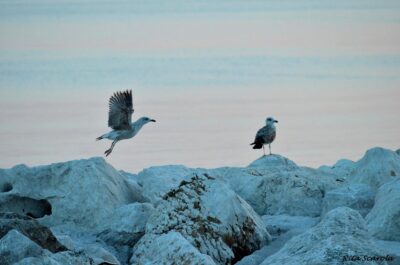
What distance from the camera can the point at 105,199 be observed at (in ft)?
Result: 41.6

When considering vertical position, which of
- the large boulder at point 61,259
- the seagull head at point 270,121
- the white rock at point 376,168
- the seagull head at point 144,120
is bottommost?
the large boulder at point 61,259

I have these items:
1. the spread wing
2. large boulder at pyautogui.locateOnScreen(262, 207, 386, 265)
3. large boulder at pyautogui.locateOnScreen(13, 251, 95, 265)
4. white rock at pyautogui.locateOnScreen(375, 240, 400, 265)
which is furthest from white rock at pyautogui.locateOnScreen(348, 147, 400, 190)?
large boulder at pyautogui.locateOnScreen(13, 251, 95, 265)

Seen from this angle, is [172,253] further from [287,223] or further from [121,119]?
[121,119]

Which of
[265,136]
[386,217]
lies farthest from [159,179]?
[265,136]

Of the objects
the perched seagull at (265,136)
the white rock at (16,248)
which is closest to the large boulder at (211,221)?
the white rock at (16,248)

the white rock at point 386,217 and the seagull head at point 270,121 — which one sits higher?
the seagull head at point 270,121

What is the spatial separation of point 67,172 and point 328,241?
197 inches

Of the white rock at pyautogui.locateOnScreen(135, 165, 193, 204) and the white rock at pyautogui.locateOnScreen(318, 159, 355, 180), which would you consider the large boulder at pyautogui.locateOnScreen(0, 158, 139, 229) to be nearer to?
the white rock at pyautogui.locateOnScreen(135, 165, 193, 204)

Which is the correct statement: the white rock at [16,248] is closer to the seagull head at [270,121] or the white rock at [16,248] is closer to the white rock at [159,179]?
the white rock at [159,179]

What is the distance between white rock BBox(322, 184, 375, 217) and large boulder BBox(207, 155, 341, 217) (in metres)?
0.66

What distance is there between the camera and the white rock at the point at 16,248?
29.6 feet

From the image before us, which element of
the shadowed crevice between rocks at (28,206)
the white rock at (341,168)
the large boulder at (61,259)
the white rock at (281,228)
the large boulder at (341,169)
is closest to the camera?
the large boulder at (61,259)

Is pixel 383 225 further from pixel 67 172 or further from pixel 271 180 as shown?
pixel 67 172

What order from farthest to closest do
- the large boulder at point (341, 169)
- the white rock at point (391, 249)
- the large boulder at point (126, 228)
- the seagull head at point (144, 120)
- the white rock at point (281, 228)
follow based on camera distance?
1. the seagull head at point (144, 120)
2. the large boulder at point (341, 169)
3. the large boulder at point (126, 228)
4. the white rock at point (281, 228)
5. the white rock at point (391, 249)
